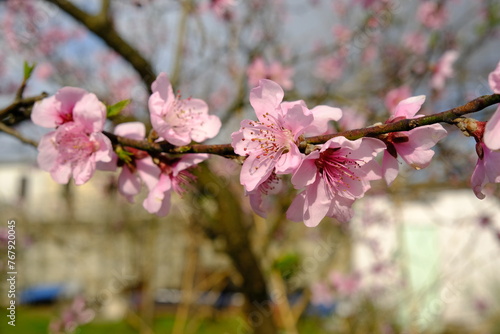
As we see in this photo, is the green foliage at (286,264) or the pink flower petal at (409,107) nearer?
the pink flower petal at (409,107)

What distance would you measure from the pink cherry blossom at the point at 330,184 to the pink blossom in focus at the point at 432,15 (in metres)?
3.59

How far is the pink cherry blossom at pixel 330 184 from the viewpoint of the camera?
2.76ft

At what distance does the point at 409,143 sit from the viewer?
83 cm

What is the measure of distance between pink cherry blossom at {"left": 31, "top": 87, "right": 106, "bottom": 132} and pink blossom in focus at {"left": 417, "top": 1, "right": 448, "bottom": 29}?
148 inches

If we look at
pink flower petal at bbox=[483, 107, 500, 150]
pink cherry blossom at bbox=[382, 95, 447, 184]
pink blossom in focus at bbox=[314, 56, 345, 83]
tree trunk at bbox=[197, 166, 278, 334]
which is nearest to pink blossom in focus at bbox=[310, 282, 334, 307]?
pink blossom in focus at bbox=[314, 56, 345, 83]

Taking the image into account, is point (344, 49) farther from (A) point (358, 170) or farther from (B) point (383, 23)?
(A) point (358, 170)

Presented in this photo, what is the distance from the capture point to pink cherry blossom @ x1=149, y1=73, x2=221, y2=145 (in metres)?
0.91

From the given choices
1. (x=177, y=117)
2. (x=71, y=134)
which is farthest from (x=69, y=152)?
(x=177, y=117)

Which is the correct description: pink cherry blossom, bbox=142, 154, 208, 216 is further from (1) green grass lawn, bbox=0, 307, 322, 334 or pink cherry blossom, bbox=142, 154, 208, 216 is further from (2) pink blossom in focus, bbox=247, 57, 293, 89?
(1) green grass lawn, bbox=0, 307, 322, 334

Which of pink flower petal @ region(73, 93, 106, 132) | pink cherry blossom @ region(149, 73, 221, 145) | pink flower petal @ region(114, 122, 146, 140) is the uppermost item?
pink flower petal @ region(73, 93, 106, 132)

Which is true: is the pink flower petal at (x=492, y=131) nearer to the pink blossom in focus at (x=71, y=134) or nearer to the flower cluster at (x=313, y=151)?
the flower cluster at (x=313, y=151)

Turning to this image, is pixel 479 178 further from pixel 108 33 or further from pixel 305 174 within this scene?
pixel 108 33

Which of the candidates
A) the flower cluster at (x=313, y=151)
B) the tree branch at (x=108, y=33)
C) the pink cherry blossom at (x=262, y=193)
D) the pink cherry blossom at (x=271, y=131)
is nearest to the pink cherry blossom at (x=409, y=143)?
the flower cluster at (x=313, y=151)

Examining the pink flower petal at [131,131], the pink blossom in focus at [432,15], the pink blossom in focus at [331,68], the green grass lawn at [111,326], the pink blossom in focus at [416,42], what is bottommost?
the green grass lawn at [111,326]
